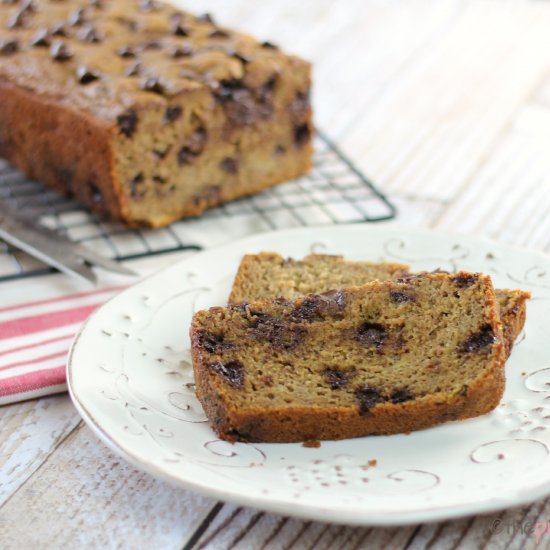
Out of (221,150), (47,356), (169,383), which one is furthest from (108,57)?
(169,383)

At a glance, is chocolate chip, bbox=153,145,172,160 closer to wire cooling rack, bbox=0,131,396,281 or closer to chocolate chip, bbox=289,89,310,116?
wire cooling rack, bbox=0,131,396,281

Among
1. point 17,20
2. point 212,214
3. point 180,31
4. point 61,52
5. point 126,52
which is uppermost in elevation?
point 180,31

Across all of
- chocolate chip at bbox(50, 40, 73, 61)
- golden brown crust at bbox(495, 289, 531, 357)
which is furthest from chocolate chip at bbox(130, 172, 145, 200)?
golden brown crust at bbox(495, 289, 531, 357)

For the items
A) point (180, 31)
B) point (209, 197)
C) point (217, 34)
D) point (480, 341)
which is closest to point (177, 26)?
point (180, 31)

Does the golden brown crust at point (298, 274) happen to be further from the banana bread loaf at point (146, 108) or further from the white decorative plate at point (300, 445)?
the banana bread loaf at point (146, 108)

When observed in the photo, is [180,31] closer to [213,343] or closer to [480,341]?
[213,343]
